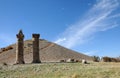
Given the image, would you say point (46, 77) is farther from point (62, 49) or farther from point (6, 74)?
point (62, 49)

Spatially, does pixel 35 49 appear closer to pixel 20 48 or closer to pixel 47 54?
pixel 20 48

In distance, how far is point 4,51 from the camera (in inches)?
3034

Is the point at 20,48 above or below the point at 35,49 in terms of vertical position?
above

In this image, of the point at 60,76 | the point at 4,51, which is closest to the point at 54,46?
Answer: the point at 4,51

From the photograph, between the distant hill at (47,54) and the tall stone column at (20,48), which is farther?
the distant hill at (47,54)

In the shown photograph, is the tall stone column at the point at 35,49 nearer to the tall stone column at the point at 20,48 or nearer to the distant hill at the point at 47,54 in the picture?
the tall stone column at the point at 20,48

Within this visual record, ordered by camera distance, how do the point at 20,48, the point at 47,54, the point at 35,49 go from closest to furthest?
the point at 20,48, the point at 35,49, the point at 47,54

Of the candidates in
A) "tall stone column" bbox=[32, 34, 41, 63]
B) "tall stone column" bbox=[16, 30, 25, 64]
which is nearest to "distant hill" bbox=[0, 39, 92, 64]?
"tall stone column" bbox=[32, 34, 41, 63]

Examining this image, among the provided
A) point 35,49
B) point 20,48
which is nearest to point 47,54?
point 35,49

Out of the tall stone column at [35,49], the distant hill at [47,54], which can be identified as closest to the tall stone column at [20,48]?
the tall stone column at [35,49]

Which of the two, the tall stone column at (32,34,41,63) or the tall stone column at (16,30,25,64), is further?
the tall stone column at (32,34,41,63)

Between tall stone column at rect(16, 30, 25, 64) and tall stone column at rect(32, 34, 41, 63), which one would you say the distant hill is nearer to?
tall stone column at rect(32, 34, 41, 63)

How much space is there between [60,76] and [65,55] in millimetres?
39635

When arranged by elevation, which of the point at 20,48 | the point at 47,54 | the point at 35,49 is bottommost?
the point at 35,49
